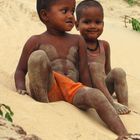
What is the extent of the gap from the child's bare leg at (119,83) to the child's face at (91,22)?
1.21ft

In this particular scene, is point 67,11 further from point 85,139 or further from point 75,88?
point 85,139

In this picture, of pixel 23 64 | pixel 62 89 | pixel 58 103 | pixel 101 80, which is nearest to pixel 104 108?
pixel 58 103

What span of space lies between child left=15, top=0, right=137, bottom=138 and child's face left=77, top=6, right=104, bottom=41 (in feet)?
0.94

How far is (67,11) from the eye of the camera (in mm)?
4727

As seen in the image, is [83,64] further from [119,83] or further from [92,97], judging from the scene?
[92,97]

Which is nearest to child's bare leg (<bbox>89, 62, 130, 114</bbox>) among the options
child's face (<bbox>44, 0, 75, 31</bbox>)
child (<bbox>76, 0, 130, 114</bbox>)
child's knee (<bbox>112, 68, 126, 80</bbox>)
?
child (<bbox>76, 0, 130, 114</bbox>)

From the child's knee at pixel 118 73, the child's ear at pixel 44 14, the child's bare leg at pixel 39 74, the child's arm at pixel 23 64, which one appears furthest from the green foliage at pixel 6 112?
the child's knee at pixel 118 73

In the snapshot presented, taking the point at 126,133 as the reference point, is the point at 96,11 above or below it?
above

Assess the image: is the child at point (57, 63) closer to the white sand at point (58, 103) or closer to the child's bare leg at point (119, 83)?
the white sand at point (58, 103)

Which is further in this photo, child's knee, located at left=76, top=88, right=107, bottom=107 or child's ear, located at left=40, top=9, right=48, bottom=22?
child's ear, located at left=40, top=9, right=48, bottom=22

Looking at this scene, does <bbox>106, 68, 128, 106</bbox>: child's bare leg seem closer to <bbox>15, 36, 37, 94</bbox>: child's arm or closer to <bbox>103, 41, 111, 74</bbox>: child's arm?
<bbox>103, 41, 111, 74</bbox>: child's arm

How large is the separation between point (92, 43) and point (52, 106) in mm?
1054

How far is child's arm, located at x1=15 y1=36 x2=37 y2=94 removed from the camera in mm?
4680

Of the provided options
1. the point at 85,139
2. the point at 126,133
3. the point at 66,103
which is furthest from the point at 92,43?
the point at 85,139
